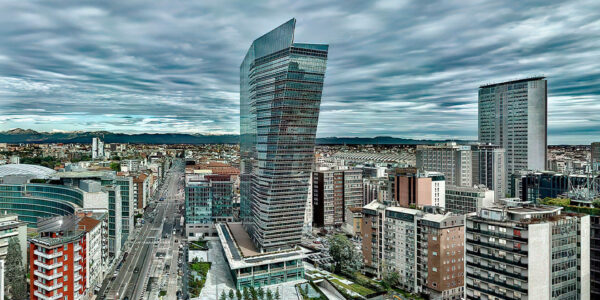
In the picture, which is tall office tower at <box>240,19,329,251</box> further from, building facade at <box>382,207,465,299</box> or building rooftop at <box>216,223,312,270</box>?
building facade at <box>382,207,465,299</box>

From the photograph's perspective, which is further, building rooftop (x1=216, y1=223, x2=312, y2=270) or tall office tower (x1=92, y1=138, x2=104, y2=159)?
tall office tower (x1=92, y1=138, x2=104, y2=159)

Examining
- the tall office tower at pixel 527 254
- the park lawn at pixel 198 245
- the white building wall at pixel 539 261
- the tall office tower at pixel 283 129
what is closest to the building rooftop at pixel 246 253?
the tall office tower at pixel 283 129

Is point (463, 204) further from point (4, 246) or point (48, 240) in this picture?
point (4, 246)

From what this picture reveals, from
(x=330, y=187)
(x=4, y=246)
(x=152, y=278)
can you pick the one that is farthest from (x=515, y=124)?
(x=4, y=246)

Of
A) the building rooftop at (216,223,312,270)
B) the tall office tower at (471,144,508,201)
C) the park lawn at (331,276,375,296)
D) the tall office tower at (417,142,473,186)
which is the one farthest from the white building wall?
the tall office tower at (471,144,508,201)

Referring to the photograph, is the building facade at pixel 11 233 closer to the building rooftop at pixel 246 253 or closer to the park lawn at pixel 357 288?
the building rooftop at pixel 246 253

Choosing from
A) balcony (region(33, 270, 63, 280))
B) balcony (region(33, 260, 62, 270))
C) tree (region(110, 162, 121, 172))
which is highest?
tree (region(110, 162, 121, 172))
